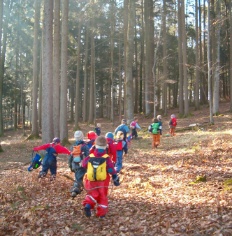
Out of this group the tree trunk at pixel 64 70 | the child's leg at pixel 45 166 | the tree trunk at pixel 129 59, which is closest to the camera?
the child's leg at pixel 45 166

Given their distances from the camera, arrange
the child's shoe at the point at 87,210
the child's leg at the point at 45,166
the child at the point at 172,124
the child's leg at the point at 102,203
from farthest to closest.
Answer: the child at the point at 172,124 < the child's leg at the point at 45,166 < the child's leg at the point at 102,203 < the child's shoe at the point at 87,210

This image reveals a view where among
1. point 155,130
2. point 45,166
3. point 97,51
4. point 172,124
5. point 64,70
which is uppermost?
point 97,51

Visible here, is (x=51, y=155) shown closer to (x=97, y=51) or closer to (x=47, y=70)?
(x=47, y=70)

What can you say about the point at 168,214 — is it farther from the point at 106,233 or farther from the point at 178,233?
the point at 106,233

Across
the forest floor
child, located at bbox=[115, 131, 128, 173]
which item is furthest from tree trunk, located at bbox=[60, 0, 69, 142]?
child, located at bbox=[115, 131, 128, 173]

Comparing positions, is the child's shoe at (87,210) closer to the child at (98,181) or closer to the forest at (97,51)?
the child at (98,181)

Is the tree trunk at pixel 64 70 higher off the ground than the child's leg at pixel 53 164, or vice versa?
the tree trunk at pixel 64 70

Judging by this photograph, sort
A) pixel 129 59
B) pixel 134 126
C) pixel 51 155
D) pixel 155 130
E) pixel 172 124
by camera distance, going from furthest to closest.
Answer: pixel 129 59
pixel 172 124
pixel 134 126
pixel 155 130
pixel 51 155

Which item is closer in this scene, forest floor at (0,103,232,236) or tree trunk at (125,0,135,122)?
forest floor at (0,103,232,236)

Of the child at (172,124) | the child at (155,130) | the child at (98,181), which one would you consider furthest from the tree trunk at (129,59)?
the child at (98,181)

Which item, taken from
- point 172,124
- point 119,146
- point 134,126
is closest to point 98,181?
point 119,146

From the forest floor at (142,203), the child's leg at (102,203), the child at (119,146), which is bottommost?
the forest floor at (142,203)

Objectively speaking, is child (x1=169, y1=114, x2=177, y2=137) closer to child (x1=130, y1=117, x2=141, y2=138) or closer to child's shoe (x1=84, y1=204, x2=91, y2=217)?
child (x1=130, y1=117, x2=141, y2=138)

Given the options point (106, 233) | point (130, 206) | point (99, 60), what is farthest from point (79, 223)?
point (99, 60)
